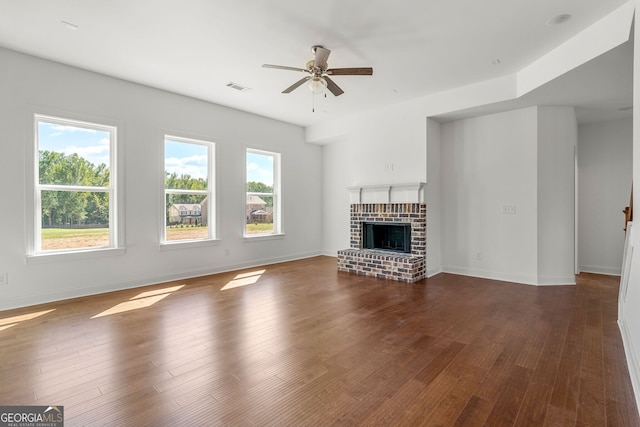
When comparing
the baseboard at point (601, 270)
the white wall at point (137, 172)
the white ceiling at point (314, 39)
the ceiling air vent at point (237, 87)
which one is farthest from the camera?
the baseboard at point (601, 270)

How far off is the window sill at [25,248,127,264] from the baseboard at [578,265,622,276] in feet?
25.9

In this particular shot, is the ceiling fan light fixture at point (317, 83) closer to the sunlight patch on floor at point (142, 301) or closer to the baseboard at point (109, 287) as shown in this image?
the sunlight patch on floor at point (142, 301)

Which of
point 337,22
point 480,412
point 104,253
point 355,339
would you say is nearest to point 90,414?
point 355,339

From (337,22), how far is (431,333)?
325 cm

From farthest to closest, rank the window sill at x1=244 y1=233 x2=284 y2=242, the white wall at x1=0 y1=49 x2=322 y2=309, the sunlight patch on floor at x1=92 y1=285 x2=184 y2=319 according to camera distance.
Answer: the window sill at x1=244 y1=233 x2=284 y2=242 < the white wall at x1=0 y1=49 x2=322 y2=309 < the sunlight patch on floor at x1=92 y1=285 x2=184 y2=319

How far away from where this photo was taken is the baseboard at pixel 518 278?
4676 millimetres

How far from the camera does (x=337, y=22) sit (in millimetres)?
3135

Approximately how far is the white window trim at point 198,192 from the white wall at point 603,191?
22.3 feet

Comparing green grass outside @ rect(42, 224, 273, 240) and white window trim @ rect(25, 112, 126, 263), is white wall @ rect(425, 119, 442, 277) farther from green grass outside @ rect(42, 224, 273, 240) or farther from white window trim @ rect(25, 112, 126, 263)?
green grass outside @ rect(42, 224, 273, 240)

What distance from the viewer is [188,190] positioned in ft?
17.7

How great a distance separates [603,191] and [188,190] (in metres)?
7.38
